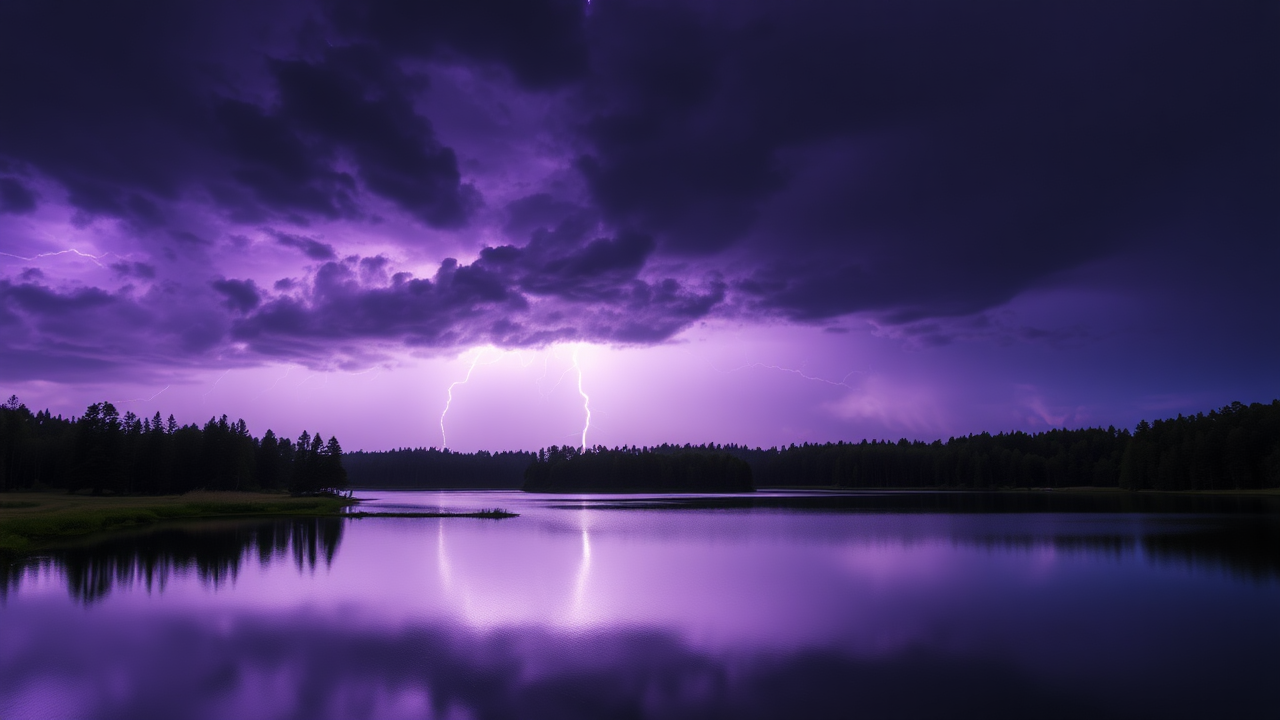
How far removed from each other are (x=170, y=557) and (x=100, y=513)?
77.6 ft

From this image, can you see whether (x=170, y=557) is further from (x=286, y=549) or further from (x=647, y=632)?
(x=647, y=632)

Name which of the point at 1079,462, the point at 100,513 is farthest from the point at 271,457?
the point at 1079,462

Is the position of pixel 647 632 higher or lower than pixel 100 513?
higher

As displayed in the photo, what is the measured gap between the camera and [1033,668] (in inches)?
636

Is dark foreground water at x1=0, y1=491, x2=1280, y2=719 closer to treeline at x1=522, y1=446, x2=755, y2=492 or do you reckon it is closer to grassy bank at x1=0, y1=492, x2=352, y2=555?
grassy bank at x1=0, y1=492, x2=352, y2=555

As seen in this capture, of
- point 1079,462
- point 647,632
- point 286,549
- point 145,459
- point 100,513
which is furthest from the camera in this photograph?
point 1079,462

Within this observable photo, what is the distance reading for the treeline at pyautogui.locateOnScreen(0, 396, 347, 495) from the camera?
3339 inches

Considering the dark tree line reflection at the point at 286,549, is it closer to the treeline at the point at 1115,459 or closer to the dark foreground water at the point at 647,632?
the dark foreground water at the point at 647,632

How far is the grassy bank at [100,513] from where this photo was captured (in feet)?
134

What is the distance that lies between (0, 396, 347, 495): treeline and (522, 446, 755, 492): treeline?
91.6 m

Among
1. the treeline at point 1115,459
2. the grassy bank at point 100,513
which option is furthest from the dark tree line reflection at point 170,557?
the treeline at point 1115,459

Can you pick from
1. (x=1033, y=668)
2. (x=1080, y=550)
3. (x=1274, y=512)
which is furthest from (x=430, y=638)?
(x=1274, y=512)

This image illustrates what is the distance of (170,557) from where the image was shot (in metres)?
34.3

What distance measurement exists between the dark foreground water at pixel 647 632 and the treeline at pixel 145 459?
193 ft
